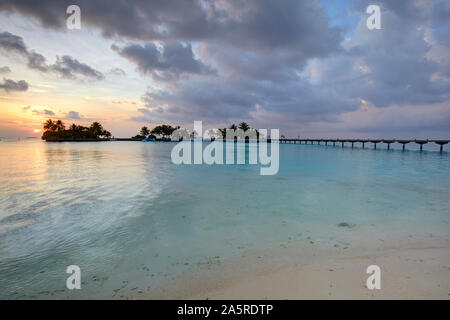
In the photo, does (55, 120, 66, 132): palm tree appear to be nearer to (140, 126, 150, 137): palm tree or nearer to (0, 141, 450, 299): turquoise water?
(140, 126, 150, 137): palm tree

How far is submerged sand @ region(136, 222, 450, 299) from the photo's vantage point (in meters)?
3.06

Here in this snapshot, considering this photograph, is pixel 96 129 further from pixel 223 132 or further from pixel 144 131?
pixel 223 132

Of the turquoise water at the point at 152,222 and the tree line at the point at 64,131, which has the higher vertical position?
the tree line at the point at 64,131

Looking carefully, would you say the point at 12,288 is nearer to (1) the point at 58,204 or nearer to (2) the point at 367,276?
(1) the point at 58,204

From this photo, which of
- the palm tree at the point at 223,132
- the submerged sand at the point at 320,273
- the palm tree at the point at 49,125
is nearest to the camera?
the submerged sand at the point at 320,273

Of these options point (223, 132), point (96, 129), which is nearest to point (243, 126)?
point (223, 132)

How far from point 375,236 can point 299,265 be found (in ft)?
9.21

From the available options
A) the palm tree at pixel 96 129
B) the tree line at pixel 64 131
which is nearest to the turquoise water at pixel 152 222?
the tree line at pixel 64 131

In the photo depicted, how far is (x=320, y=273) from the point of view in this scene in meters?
3.57

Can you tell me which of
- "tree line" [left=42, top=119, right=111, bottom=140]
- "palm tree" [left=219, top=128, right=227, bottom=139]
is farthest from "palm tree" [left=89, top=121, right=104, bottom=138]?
"palm tree" [left=219, top=128, right=227, bottom=139]

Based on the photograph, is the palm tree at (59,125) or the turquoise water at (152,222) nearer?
the turquoise water at (152,222)

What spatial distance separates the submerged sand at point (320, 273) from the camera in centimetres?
306

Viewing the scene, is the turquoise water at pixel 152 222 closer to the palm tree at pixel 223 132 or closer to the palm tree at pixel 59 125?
the palm tree at pixel 59 125
